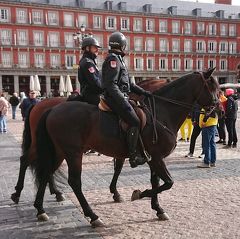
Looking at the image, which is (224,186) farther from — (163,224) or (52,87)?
(52,87)

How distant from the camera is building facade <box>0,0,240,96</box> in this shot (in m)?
48.3

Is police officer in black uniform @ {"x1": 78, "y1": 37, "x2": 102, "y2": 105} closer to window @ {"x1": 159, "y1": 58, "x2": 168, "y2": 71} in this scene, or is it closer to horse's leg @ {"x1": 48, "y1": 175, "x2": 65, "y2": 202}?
horse's leg @ {"x1": 48, "y1": 175, "x2": 65, "y2": 202}

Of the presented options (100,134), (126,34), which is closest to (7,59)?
(126,34)

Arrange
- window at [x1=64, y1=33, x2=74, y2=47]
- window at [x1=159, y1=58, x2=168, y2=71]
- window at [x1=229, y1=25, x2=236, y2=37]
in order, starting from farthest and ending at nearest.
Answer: window at [x1=229, y1=25, x2=236, y2=37], window at [x1=159, y1=58, x2=168, y2=71], window at [x1=64, y1=33, x2=74, y2=47]

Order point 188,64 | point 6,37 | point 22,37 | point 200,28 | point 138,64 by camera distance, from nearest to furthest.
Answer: point 6,37, point 22,37, point 138,64, point 200,28, point 188,64

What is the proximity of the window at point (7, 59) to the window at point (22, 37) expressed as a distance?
90.2 inches

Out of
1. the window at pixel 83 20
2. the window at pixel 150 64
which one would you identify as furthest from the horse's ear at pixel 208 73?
the window at pixel 150 64

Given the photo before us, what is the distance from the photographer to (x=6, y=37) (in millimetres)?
47781

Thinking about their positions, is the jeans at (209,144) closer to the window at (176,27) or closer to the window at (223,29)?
the window at (176,27)

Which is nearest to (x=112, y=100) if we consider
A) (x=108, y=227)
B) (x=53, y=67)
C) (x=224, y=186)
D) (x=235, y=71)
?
(x=108, y=227)

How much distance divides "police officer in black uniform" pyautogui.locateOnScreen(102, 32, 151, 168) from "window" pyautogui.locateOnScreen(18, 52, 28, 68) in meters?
46.8

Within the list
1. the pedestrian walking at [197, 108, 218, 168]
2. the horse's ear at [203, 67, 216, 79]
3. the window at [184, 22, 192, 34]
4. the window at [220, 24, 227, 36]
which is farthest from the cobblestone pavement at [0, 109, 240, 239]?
the window at [220, 24, 227, 36]

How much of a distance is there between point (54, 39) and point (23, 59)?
564cm

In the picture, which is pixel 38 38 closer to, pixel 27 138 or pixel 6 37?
pixel 6 37
